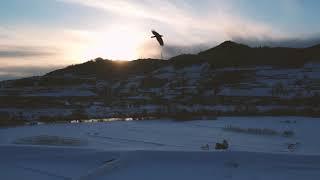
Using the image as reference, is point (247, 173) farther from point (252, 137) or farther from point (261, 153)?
point (252, 137)

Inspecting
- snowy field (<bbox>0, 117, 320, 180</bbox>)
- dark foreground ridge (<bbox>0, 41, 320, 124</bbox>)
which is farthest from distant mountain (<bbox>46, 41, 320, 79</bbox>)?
snowy field (<bbox>0, 117, 320, 180</bbox>)

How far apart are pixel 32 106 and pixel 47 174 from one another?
1677 cm

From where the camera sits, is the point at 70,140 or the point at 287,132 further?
the point at 287,132

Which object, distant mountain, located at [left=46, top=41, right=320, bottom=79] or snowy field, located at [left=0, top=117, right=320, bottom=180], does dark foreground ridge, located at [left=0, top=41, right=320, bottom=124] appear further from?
snowy field, located at [left=0, top=117, right=320, bottom=180]

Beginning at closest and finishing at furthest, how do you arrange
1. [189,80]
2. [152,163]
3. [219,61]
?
1. [152,163]
2. [189,80]
3. [219,61]

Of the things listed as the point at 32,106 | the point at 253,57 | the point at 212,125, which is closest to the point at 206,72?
the point at 253,57

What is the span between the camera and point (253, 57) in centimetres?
5284

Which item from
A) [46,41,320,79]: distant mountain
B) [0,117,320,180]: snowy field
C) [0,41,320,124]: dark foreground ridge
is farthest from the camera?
[46,41,320,79]: distant mountain

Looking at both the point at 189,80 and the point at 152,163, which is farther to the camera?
the point at 189,80

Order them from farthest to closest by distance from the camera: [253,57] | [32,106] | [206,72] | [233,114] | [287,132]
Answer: [253,57], [206,72], [32,106], [233,114], [287,132]

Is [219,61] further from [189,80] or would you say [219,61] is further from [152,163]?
[152,163]

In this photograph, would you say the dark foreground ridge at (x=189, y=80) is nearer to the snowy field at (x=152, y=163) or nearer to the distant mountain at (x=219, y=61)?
the distant mountain at (x=219, y=61)

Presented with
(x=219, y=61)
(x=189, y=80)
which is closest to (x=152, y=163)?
(x=189, y=80)

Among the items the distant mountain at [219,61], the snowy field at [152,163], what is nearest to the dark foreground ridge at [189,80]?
the distant mountain at [219,61]
